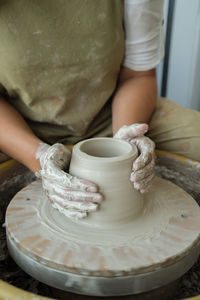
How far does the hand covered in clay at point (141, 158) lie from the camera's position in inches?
37.4

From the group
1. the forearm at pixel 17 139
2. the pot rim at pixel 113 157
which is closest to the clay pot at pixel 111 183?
the pot rim at pixel 113 157

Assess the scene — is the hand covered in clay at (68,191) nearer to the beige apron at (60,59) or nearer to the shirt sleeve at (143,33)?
the beige apron at (60,59)

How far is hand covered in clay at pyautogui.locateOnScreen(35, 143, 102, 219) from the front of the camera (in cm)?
90

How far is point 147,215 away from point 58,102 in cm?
60

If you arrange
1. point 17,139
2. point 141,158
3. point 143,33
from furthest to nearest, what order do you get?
point 143,33 → point 17,139 → point 141,158

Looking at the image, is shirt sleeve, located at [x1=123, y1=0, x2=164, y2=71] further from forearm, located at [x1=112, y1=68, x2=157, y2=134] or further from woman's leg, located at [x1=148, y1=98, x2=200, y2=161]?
woman's leg, located at [x1=148, y1=98, x2=200, y2=161]

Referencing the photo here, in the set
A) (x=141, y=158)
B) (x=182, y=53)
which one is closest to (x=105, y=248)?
(x=141, y=158)

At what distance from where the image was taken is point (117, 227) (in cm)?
94

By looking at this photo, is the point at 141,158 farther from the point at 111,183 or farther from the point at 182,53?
the point at 182,53

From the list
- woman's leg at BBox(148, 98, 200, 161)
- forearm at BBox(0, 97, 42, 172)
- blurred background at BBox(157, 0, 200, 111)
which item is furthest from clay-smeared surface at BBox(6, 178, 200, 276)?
blurred background at BBox(157, 0, 200, 111)

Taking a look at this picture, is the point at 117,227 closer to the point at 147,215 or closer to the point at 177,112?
the point at 147,215

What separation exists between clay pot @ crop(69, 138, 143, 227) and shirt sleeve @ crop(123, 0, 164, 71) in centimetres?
63

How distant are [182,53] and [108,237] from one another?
7.22 ft

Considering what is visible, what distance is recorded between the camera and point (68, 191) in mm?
910
